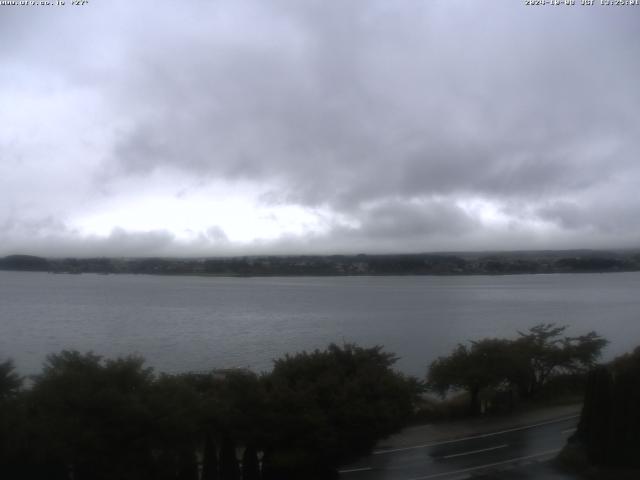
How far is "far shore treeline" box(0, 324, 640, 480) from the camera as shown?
41.3 feet

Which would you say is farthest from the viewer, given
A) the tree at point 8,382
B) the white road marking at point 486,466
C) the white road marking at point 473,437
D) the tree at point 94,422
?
the white road marking at point 473,437

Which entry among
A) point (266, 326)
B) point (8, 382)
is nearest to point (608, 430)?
point (8, 382)

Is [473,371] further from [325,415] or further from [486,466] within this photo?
[325,415]

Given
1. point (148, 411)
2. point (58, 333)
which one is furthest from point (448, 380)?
point (58, 333)

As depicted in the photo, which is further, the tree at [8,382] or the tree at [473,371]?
the tree at [473,371]

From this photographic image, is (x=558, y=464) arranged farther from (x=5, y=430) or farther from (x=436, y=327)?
(x=436, y=327)

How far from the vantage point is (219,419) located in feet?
48.8

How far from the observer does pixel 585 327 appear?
212ft

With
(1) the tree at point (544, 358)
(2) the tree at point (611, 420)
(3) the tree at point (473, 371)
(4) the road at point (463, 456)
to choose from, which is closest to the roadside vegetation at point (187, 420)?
(4) the road at point (463, 456)

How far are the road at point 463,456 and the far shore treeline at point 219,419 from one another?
1380 mm

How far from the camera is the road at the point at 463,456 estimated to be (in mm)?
17109

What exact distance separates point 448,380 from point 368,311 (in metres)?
50.5

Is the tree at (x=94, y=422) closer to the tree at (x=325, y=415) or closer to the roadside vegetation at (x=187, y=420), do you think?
the roadside vegetation at (x=187, y=420)

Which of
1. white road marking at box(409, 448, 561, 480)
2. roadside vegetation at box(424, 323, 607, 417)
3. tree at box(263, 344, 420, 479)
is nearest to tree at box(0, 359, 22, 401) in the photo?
tree at box(263, 344, 420, 479)
